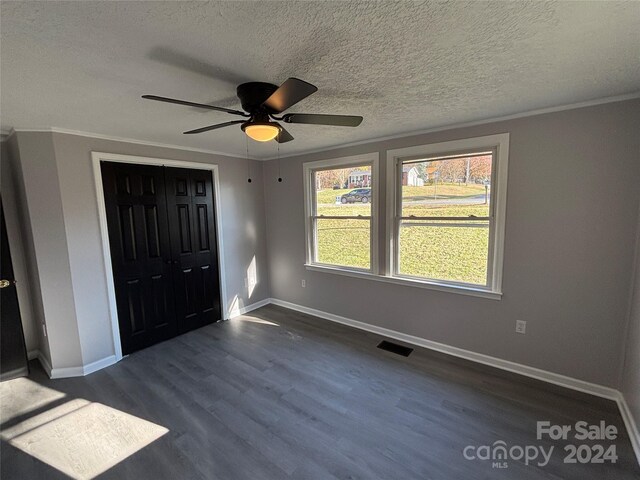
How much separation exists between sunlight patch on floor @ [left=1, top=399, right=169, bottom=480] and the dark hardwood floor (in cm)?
6

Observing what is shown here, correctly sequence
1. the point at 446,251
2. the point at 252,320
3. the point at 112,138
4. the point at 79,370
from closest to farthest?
the point at 79,370, the point at 112,138, the point at 446,251, the point at 252,320

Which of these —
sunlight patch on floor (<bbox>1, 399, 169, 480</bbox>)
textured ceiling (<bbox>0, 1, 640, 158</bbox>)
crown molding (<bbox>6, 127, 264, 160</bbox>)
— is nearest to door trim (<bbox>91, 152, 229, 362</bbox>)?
crown molding (<bbox>6, 127, 264, 160</bbox>)

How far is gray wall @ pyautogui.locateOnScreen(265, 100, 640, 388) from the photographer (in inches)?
82.1

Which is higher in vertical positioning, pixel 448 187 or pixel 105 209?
pixel 448 187

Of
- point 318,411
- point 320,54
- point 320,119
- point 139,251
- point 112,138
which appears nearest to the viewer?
point 320,54

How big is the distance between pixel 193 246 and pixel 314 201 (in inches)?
68.9

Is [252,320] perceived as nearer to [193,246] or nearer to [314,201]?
[193,246]

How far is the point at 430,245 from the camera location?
304cm

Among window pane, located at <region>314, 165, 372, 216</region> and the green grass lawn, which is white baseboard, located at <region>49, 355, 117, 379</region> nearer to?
the green grass lawn

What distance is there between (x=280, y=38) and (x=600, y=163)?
253cm

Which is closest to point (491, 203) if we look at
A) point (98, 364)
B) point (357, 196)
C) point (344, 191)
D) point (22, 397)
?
point (357, 196)

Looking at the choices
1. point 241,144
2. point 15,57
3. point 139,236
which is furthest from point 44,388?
point 241,144

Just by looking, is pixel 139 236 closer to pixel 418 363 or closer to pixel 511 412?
pixel 418 363

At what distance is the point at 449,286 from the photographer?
287 cm
